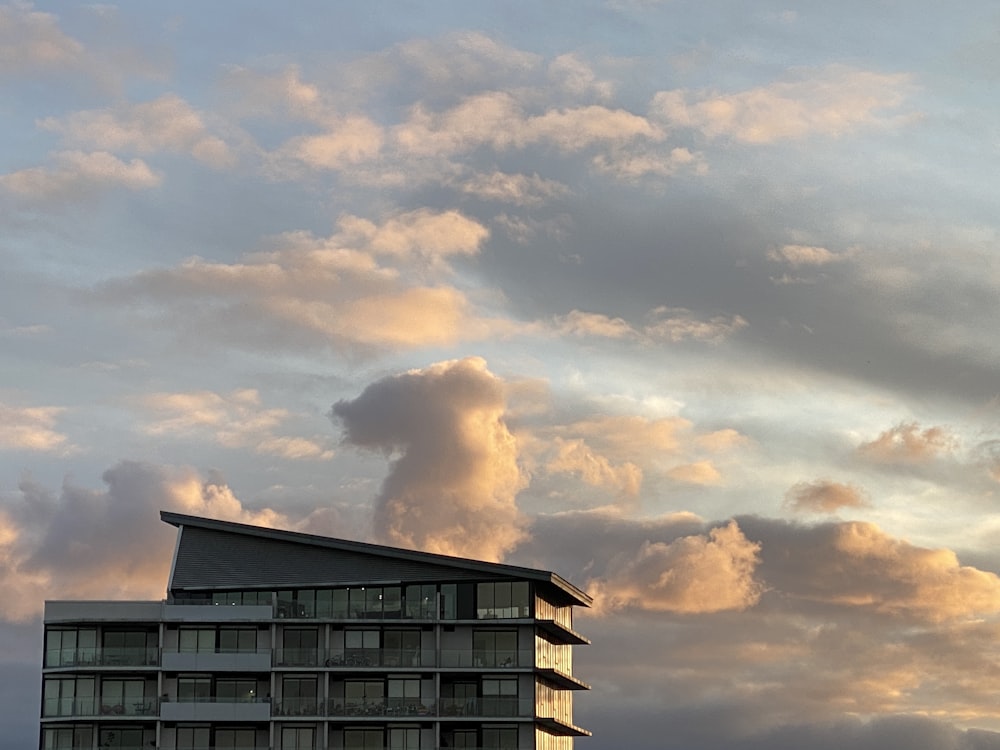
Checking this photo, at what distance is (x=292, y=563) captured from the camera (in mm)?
155625

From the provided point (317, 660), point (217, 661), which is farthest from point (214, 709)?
point (317, 660)

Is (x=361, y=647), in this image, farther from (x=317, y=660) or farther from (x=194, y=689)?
(x=194, y=689)

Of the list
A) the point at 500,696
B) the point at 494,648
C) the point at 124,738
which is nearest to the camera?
the point at 124,738

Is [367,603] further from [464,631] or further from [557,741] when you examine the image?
[557,741]

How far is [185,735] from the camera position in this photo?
153250mm

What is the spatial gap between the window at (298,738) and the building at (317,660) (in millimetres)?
112

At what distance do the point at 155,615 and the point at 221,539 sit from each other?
8001mm

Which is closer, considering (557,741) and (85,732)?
(85,732)

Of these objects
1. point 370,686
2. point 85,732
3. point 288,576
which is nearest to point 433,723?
point 370,686

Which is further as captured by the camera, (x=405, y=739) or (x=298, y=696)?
(x=298, y=696)

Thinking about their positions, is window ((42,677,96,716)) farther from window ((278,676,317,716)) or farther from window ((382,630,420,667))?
window ((382,630,420,667))

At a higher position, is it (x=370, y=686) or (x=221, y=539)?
(x=221, y=539)

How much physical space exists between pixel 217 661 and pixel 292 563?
9.67 metres

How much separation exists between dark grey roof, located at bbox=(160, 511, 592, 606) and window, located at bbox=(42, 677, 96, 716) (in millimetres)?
10429
